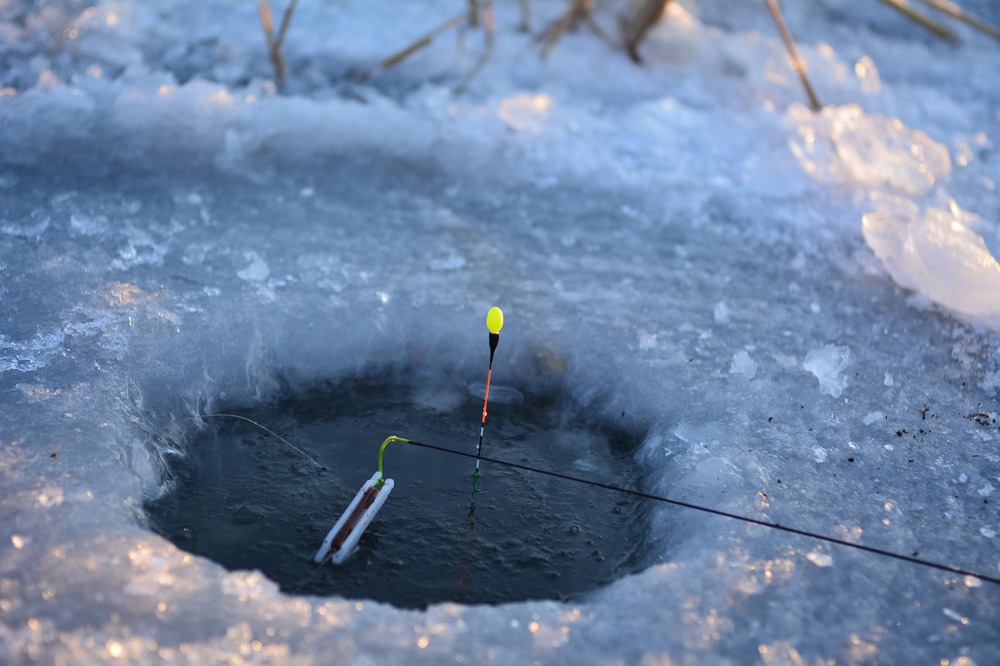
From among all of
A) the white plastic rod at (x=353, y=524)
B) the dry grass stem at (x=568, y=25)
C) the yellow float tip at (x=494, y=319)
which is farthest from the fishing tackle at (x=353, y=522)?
the dry grass stem at (x=568, y=25)

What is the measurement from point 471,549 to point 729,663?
Answer: 628 mm

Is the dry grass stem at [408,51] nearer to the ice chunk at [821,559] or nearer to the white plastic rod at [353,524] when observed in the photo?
the white plastic rod at [353,524]

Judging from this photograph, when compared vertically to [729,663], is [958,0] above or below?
above

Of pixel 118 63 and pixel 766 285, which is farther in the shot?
pixel 118 63

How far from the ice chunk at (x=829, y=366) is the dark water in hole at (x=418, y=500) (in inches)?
21.5

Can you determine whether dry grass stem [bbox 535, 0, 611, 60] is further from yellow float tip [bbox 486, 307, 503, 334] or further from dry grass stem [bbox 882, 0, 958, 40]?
yellow float tip [bbox 486, 307, 503, 334]

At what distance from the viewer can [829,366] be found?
8.73 feet

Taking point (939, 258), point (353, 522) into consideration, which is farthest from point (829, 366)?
point (353, 522)

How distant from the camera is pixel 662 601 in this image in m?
1.95

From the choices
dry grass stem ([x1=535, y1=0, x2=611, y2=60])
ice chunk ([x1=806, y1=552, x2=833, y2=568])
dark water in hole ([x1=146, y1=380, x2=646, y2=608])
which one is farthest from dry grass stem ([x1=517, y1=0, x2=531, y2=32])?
ice chunk ([x1=806, y1=552, x2=833, y2=568])

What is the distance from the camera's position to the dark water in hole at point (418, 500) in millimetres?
2111

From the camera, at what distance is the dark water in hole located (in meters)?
2.11

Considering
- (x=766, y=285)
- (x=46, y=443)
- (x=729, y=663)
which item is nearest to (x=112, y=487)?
(x=46, y=443)

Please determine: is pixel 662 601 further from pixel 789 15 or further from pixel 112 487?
pixel 789 15
